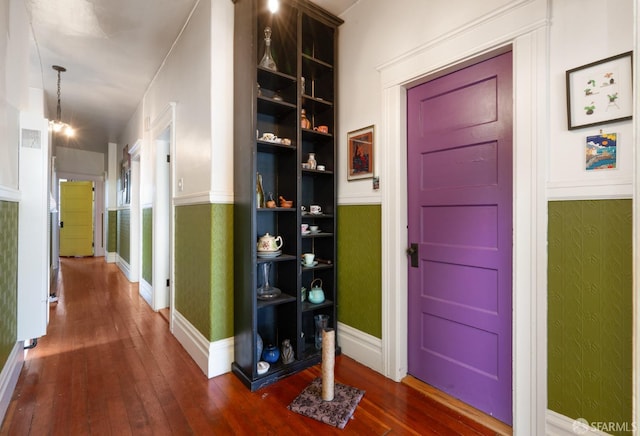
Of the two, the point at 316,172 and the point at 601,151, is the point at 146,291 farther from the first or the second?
the point at 601,151

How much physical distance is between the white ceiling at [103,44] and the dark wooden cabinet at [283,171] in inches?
15.1

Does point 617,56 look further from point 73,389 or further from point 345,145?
point 73,389

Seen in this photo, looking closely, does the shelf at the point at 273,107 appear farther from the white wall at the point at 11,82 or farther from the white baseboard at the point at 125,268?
the white baseboard at the point at 125,268

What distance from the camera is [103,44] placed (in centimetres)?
284

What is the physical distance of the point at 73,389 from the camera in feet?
6.08

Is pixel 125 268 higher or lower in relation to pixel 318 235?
lower

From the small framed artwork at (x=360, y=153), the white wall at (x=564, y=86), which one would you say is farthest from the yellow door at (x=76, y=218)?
the white wall at (x=564, y=86)

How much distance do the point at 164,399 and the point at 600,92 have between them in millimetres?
2611

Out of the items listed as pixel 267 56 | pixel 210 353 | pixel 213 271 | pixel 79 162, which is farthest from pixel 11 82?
pixel 79 162

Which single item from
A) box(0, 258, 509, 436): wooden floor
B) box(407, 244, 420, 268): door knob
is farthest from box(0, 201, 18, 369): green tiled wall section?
box(407, 244, 420, 268): door knob

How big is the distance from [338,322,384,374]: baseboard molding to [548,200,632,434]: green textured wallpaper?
96 cm

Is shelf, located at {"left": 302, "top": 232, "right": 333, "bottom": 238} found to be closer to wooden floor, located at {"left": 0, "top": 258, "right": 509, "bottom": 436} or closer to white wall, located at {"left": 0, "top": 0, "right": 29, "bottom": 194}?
wooden floor, located at {"left": 0, "top": 258, "right": 509, "bottom": 436}

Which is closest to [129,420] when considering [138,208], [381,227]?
[381,227]

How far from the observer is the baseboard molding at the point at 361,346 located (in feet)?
6.81
